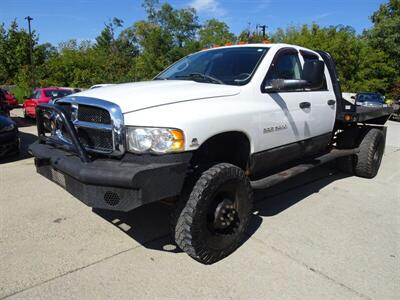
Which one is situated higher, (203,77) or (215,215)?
(203,77)

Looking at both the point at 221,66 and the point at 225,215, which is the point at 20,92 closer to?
the point at 221,66

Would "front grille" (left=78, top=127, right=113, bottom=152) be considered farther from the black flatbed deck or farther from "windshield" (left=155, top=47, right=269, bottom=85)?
the black flatbed deck

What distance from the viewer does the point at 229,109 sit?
3.35 metres

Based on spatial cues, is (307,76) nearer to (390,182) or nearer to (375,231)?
(375,231)

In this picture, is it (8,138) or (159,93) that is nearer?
(159,93)

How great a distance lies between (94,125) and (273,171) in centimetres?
222

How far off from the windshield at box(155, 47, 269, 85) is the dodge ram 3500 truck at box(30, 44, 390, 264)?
1 centimetres

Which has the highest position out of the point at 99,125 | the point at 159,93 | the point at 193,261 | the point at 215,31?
the point at 215,31

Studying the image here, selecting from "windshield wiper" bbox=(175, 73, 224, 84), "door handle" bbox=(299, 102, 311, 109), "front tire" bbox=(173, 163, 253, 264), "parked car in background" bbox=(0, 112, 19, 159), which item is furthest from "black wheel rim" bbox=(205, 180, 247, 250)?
"parked car in background" bbox=(0, 112, 19, 159)

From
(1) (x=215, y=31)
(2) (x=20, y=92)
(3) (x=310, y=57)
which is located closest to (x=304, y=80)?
(3) (x=310, y=57)

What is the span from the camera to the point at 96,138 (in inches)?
125

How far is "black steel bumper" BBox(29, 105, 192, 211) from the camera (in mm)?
2713

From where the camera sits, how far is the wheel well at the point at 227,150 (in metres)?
3.45

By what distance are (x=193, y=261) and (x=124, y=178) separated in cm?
116
